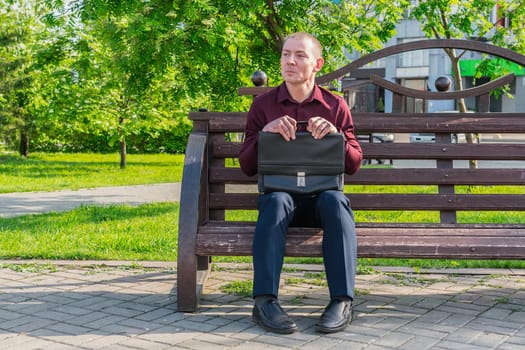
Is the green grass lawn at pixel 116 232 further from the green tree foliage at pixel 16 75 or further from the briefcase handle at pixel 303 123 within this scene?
the green tree foliage at pixel 16 75

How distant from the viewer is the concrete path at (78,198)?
30.8 feet

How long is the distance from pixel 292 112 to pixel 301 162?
34 cm

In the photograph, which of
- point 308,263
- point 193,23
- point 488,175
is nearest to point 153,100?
point 193,23

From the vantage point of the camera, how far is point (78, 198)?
35.3 ft

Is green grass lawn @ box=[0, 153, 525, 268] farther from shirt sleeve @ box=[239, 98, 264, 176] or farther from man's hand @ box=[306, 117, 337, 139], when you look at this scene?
man's hand @ box=[306, 117, 337, 139]

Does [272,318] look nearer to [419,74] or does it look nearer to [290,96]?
[290,96]

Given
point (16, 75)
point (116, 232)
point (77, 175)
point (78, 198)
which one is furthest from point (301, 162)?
point (16, 75)

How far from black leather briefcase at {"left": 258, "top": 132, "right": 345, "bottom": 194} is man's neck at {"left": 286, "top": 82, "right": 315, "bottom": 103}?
294 millimetres

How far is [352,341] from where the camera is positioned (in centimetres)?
359

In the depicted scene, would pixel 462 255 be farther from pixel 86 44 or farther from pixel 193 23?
pixel 86 44

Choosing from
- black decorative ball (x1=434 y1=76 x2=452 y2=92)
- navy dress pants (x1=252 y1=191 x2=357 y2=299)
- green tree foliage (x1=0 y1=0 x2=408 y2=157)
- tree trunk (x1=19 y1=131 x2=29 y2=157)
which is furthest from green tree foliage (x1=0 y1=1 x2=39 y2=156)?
navy dress pants (x1=252 y1=191 x2=357 y2=299)

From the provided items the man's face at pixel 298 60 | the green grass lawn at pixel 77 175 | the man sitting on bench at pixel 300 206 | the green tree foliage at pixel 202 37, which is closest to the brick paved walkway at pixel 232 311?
the man sitting on bench at pixel 300 206

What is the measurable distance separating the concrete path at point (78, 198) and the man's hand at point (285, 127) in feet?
17.8

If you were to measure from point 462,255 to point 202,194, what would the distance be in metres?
1.56
